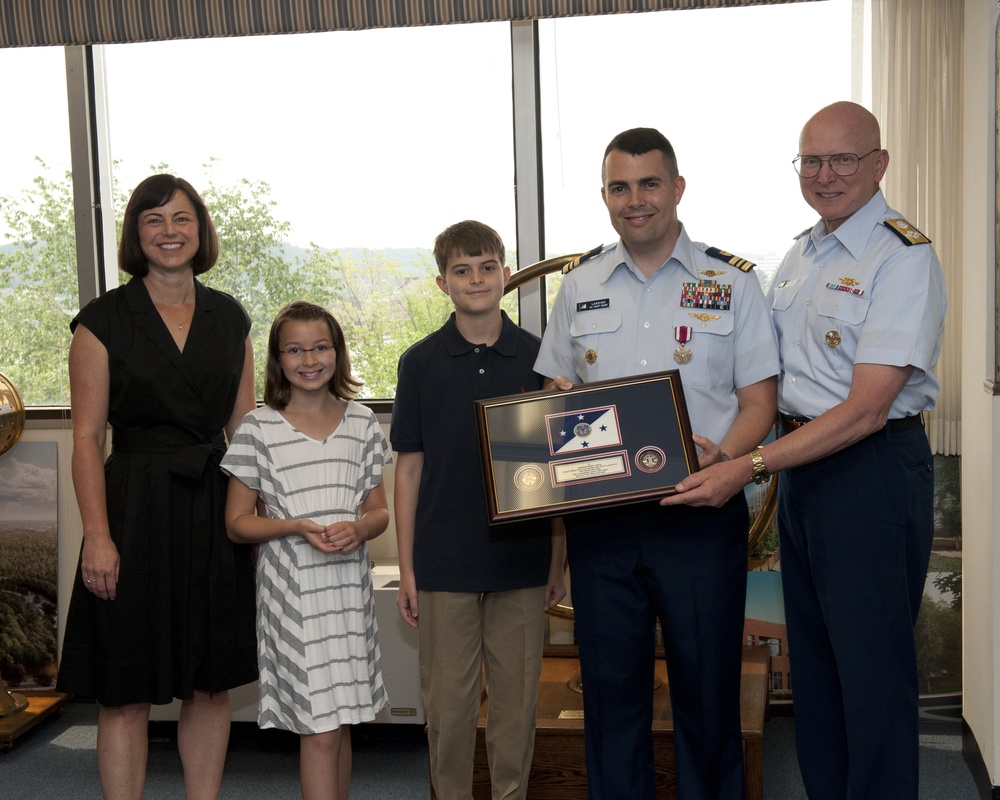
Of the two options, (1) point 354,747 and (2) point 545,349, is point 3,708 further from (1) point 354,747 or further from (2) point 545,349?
(2) point 545,349

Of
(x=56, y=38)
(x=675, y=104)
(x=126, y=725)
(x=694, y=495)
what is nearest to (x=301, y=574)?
(x=126, y=725)

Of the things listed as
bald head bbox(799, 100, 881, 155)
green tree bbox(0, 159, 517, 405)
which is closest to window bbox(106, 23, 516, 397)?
green tree bbox(0, 159, 517, 405)

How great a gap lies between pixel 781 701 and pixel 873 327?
6.18ft

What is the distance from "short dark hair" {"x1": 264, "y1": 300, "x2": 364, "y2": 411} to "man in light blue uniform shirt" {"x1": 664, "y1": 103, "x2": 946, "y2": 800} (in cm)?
82

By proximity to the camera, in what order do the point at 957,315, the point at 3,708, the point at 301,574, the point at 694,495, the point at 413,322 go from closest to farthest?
the point at 694,495 < the point at 301,574 < the point at 957,315 < the point at 3,708 < the point at 413,322

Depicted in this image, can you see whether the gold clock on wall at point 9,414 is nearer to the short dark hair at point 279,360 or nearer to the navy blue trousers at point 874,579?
the short dark hair at point 279,360

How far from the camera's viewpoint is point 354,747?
326cm

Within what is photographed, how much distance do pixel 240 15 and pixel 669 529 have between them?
2379 millimetres

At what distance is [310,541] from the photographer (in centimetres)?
218

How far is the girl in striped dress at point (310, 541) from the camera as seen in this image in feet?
7.23

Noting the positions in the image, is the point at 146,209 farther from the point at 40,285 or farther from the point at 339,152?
the point at 40,285

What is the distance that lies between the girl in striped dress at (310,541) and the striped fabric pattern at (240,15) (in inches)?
58.3

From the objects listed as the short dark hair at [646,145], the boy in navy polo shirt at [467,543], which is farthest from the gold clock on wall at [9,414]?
the short dark hair at [646,145]

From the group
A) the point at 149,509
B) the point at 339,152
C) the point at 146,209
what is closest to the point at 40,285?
the point at 339,152
